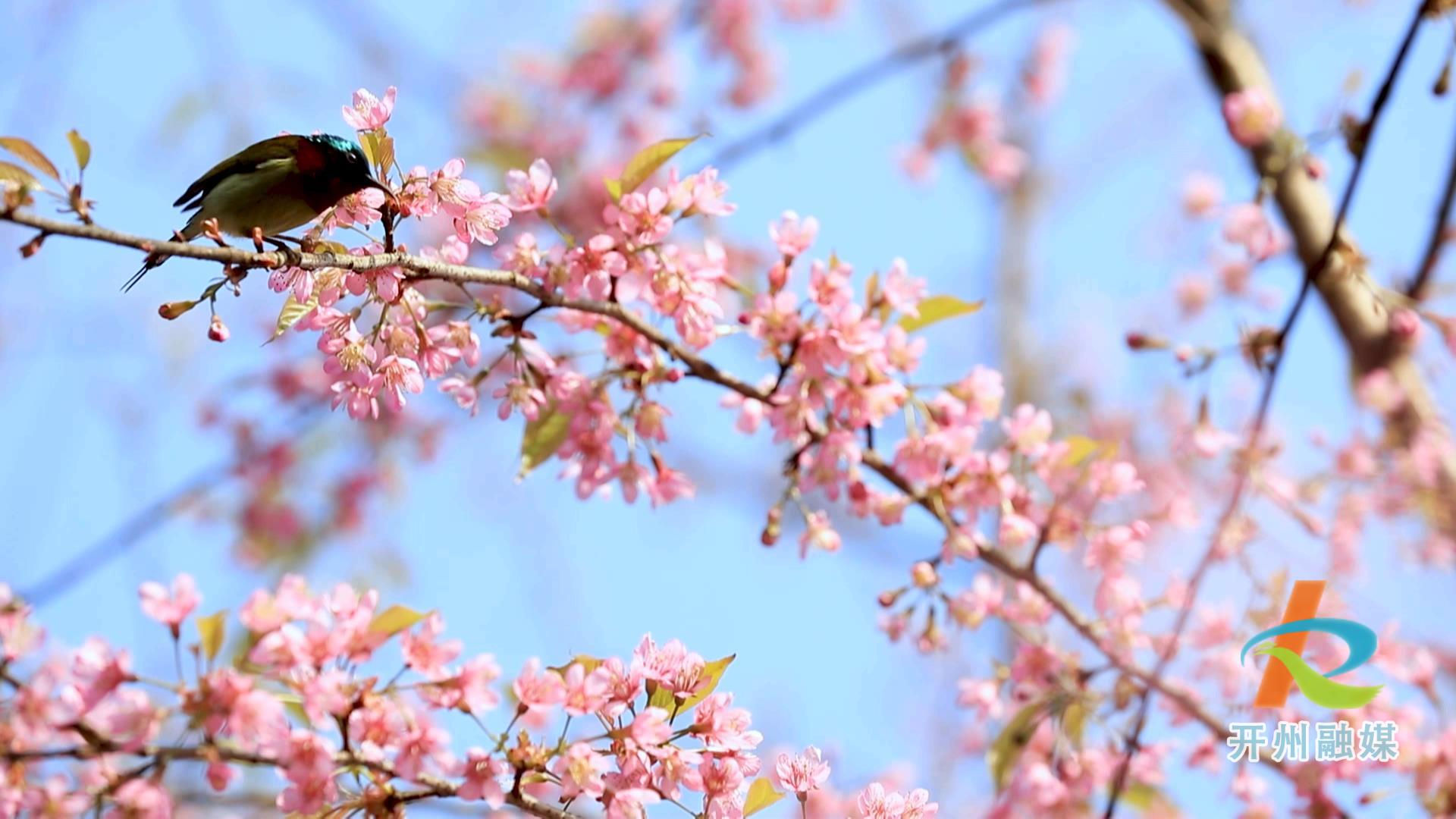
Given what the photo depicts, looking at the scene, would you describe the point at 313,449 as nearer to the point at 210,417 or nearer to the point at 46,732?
the point at 210,417

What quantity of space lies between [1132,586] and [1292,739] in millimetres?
395

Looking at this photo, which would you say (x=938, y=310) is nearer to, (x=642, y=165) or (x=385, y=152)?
(x=642, y=165)

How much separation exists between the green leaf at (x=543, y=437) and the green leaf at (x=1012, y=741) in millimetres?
882

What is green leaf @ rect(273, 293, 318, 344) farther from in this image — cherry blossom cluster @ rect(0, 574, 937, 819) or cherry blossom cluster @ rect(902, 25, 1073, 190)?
cherry blossom cluster @ rect(902, 25, 1073, 190)

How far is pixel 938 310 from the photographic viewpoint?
1.76 metres

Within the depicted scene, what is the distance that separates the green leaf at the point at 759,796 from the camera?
1352 mm

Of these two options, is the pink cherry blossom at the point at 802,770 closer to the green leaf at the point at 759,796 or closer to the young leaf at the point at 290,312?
the green leaf at the point at 759,796

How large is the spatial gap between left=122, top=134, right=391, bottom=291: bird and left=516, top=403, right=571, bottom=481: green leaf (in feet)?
Answer: 1.58

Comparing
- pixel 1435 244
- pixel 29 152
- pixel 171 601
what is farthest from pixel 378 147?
pixel 1435 244

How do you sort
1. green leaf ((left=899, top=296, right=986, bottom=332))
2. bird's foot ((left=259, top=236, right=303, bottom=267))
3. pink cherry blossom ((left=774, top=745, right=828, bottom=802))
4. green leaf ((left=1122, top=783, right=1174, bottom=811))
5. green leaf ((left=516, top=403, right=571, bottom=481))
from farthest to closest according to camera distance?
green leaf ((left=1122, top=783, right=1174, bottom=811)), green leaf ((left=899, top=296, right=986, bottom=332)), green leaf ((left=516, top=403, right=571, bottom=481)), pink cherry blossom ((left=774, top=745, right=828, bottom=802)), bird's foot ((left=259, top=236, right=303, bottom=267))

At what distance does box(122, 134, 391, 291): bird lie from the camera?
121 cm

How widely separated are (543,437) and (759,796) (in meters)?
0.57

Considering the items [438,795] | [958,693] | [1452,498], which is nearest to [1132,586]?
[958,693]

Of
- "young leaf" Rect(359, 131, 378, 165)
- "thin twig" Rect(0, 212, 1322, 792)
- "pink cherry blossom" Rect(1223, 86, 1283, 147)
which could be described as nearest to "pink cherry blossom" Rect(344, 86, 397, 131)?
"young leaf" Rect(359, 131, 378, 165)
